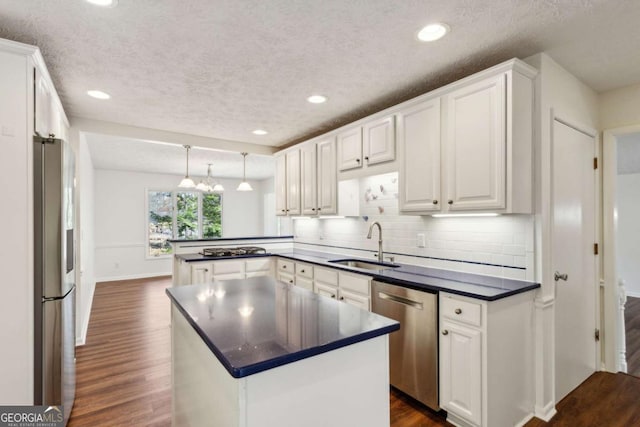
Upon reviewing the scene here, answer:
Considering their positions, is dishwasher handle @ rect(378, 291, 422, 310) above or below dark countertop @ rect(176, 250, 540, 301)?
below

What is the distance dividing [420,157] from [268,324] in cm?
184

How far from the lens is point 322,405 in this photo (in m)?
1.14

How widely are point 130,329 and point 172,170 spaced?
14.0 feet

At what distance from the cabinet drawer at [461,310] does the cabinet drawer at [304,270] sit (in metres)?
1.59

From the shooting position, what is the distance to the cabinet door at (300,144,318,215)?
390 cm

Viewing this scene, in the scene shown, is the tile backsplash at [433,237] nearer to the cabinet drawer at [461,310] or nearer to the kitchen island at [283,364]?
the cabinet drawer at [461,310]

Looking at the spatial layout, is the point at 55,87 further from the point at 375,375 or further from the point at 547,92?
the point at 547,92

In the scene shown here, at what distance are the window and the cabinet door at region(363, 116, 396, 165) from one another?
20.6 feet

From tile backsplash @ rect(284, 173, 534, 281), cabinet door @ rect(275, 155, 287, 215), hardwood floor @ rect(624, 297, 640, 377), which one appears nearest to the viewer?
tile backsplash @ rect(284, 173, 534, 281)

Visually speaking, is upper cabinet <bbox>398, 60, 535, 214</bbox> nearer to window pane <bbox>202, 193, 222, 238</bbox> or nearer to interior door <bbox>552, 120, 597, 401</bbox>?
interior door <bbox>552, 120, 597, 401</bbox>

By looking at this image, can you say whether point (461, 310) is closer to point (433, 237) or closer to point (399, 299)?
point (399, 299)

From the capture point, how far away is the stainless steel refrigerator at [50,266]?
182cm

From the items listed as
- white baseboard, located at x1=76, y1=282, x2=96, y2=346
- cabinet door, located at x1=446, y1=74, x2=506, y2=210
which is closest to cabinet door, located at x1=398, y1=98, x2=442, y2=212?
cabinet door, located at x1=446, y1=74, x2=506, y2=210

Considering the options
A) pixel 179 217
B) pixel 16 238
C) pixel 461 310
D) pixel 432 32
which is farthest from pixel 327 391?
pixel 179 217
